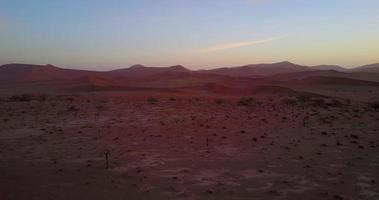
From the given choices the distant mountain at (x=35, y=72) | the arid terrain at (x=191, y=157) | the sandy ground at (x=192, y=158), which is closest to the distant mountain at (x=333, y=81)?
the arid terrain at (x=191, y=157)

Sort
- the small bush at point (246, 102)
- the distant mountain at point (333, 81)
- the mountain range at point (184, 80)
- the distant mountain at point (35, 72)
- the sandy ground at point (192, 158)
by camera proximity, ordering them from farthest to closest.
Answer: the distant mountain at point (35, 72) → the distant mountain at point (333, 81) → the mountain range at point (184, 80) → the small bush at point (246, 102) → the sandy ground at point (192, 158)

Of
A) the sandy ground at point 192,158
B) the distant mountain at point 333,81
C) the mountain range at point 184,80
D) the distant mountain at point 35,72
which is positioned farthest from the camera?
the distant mountain at point 35,72

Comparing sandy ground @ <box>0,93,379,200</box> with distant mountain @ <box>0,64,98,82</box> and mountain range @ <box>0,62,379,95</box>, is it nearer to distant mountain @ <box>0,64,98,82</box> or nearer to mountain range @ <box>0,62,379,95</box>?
mountain range @ <box>0,62,379,95</box>

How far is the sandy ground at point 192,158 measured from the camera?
7.58 meters

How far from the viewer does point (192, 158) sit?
10148 mm

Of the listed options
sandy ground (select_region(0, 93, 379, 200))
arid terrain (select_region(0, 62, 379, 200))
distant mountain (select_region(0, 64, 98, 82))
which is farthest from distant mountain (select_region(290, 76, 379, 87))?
distant mountain (select_region(0, 64, 98, 82))

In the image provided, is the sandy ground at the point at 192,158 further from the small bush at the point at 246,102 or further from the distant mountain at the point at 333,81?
the distant mountain at the point at 333,81

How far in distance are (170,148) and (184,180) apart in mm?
3208

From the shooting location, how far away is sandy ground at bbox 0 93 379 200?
7.58 metres

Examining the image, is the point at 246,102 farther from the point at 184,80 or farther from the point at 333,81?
the point at 184,80

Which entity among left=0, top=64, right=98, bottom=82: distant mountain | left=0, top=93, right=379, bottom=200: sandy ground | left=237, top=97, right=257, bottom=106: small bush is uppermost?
left=0, top=64, right=98, bottom=82: distant mountain

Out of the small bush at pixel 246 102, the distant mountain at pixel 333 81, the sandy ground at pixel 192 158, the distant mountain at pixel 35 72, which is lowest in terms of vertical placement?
the sandy ground at pixel 192 158

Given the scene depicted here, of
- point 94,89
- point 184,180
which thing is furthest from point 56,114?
point 94,89

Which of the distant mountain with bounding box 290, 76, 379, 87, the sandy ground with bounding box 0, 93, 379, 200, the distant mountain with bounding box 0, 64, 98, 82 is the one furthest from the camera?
the distant mountain with bounding box 0, 64, 98, 82
